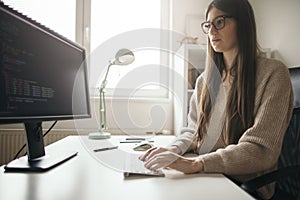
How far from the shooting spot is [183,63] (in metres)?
2.04

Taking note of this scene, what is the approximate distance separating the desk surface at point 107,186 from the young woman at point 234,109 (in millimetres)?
Result: 80

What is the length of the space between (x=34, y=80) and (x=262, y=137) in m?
0.71

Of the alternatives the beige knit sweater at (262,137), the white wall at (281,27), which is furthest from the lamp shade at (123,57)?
the white wall at (281,27)

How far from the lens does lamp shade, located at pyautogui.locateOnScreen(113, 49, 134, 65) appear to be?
4.64ft

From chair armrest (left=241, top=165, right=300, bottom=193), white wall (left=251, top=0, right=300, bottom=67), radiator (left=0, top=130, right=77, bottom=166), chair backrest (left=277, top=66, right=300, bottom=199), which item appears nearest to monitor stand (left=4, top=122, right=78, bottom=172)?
chair armrest (left=241, top=165, right=300, bottom=193)

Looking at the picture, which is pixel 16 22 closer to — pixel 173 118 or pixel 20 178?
pixel 20 178

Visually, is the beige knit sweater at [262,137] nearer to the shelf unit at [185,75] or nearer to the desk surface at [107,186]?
the desk surface at [107,186]

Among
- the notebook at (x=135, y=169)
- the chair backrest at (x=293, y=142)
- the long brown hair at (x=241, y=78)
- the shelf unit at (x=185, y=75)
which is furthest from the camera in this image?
the shelf unit at (x=185, y=75)

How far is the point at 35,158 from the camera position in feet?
2.61

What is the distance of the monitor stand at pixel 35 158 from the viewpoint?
696mm

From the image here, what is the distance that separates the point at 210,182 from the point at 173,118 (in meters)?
1.76

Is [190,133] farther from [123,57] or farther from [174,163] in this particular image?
[123,57]

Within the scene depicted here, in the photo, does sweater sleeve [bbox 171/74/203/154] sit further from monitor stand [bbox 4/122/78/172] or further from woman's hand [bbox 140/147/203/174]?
monitor stand [bbox 4/122/78/172]

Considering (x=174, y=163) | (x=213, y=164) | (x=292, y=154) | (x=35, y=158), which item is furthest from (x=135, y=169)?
(x=292, y=154)
